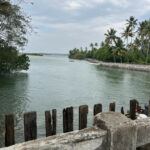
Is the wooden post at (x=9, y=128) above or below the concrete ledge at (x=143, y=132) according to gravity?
below

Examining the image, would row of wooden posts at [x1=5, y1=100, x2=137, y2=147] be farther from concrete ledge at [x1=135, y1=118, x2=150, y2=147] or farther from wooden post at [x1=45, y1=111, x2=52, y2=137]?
concrete ledge at [x1=135, y1=118, x2=150, y2=147]

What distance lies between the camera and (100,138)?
4.19 meters

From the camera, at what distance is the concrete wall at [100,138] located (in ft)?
12.9

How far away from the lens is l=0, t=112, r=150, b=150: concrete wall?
155 inches

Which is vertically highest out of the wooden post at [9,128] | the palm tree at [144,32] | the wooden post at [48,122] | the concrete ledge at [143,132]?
the palm tree at [144,32]

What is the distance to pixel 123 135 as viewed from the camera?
4.24 metres

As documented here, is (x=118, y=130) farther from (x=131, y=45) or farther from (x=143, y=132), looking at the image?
(x=131, y=45)

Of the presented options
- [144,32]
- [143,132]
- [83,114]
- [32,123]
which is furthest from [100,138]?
[144,32]

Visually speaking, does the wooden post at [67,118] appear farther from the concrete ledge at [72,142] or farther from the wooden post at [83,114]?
the concrete ledge at [72,142]

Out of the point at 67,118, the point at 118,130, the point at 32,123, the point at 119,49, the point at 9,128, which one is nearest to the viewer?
the point at 118,130

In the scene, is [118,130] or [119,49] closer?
[118,130]

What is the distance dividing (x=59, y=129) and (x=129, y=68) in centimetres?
8105

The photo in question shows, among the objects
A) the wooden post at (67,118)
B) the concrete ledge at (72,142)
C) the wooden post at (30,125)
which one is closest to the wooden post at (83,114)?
the wooden post at (67,118)

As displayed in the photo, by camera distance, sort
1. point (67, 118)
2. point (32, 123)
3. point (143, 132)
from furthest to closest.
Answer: point (67, 118) → point (32, 123) → point (143, 132)
